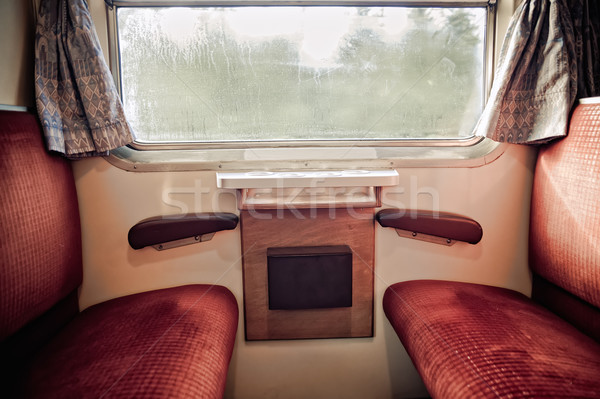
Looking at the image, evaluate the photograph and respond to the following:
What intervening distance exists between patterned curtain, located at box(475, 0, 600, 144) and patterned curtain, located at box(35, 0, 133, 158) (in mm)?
1563

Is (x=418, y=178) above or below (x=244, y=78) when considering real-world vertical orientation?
below

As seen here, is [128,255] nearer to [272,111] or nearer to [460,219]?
[272,111]

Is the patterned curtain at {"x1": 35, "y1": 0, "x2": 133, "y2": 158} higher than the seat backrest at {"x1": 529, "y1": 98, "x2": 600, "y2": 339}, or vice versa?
the patterned curtain at {"x1": 35, "y1": 0, "x2": 133, "y2": 158}

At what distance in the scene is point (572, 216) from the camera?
1.29 metres

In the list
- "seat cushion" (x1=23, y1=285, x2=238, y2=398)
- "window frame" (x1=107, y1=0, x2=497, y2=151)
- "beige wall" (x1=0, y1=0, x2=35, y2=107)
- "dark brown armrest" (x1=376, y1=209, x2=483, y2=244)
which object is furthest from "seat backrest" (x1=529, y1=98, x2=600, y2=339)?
"beige wall" (x1=0, y1=0, x2=35, y2=107)

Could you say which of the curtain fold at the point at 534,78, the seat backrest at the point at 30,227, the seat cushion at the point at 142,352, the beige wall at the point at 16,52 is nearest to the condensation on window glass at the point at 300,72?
the curtain fold at the point at 534,78

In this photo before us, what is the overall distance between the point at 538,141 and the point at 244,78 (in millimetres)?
1300

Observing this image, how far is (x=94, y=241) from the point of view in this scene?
62.7 inches

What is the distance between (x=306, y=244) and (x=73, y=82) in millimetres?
1153

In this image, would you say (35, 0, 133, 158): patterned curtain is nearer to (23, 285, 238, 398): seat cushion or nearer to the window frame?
the window frame

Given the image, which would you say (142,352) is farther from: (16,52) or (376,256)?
(16,52)

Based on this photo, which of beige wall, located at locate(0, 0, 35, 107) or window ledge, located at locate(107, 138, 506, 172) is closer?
beige wall, located at locate(0, 0, 35, 107)

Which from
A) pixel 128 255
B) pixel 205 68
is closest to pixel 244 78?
pixel 205 68

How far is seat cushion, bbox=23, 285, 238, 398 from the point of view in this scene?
93 centimetres
